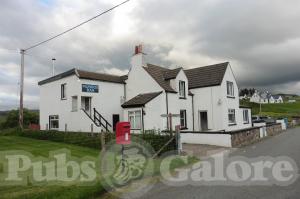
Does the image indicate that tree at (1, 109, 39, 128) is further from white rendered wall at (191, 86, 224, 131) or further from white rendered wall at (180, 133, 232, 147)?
white rendered wall at (180, 133, 232, 147)

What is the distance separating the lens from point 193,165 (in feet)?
45.2

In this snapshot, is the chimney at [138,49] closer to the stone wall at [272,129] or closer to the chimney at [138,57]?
the chimney at [138,57]

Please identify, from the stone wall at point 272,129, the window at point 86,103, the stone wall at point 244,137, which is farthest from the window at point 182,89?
the stone wall at point 272,129

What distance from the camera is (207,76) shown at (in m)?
31.1

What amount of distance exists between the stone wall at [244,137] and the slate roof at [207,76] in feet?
19.6

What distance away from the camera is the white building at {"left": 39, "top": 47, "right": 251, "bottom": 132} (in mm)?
25641

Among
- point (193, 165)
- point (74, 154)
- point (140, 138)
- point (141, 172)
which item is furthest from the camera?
point (140, 138)

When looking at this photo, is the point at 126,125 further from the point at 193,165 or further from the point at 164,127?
the point at 164,127

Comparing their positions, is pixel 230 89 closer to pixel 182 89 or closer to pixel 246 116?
pixel 182 89

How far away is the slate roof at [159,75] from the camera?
2719 centimetres

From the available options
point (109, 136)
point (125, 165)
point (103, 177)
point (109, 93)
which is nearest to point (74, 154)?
point (109, 136)

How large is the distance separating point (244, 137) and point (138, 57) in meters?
12.7

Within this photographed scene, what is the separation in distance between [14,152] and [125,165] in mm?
8314

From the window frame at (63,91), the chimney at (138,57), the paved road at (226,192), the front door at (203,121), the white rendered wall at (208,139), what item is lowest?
the paved road at (226,192)
